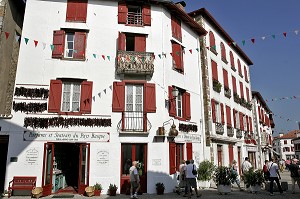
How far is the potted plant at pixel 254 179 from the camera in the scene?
41.0ft

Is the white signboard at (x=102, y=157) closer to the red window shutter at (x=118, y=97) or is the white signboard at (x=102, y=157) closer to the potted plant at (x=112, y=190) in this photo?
the potted plant at (x=112, y=190)

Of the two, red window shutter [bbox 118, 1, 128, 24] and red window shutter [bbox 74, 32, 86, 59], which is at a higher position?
red window shutter [bbox 118, 1, 128, 24]

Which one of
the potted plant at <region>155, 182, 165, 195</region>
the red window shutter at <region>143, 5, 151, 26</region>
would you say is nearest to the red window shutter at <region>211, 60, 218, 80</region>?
the red window shutter at <region>143, 5, 151, 26</region>

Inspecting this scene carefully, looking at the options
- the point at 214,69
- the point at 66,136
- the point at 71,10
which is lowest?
the point at 66,136

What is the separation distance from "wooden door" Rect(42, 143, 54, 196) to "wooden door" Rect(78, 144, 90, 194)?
1.26 metres

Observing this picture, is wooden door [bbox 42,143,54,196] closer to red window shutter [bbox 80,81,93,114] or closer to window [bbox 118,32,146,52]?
red window shutter [bbox 80,81,93,114]

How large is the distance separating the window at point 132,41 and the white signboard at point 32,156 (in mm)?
6239

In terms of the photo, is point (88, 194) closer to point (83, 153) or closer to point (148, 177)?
point (83, 153)

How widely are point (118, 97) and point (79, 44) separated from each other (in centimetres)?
329

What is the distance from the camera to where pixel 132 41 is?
1439 centimetres

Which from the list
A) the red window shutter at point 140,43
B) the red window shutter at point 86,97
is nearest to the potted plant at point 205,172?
the red window shutter at point 86,97

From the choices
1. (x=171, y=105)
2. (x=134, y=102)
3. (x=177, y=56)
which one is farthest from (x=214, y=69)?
(x=134, y=102)

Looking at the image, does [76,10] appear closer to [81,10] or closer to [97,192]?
[81,10]

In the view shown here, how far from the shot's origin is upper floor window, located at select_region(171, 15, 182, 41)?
15.1m
